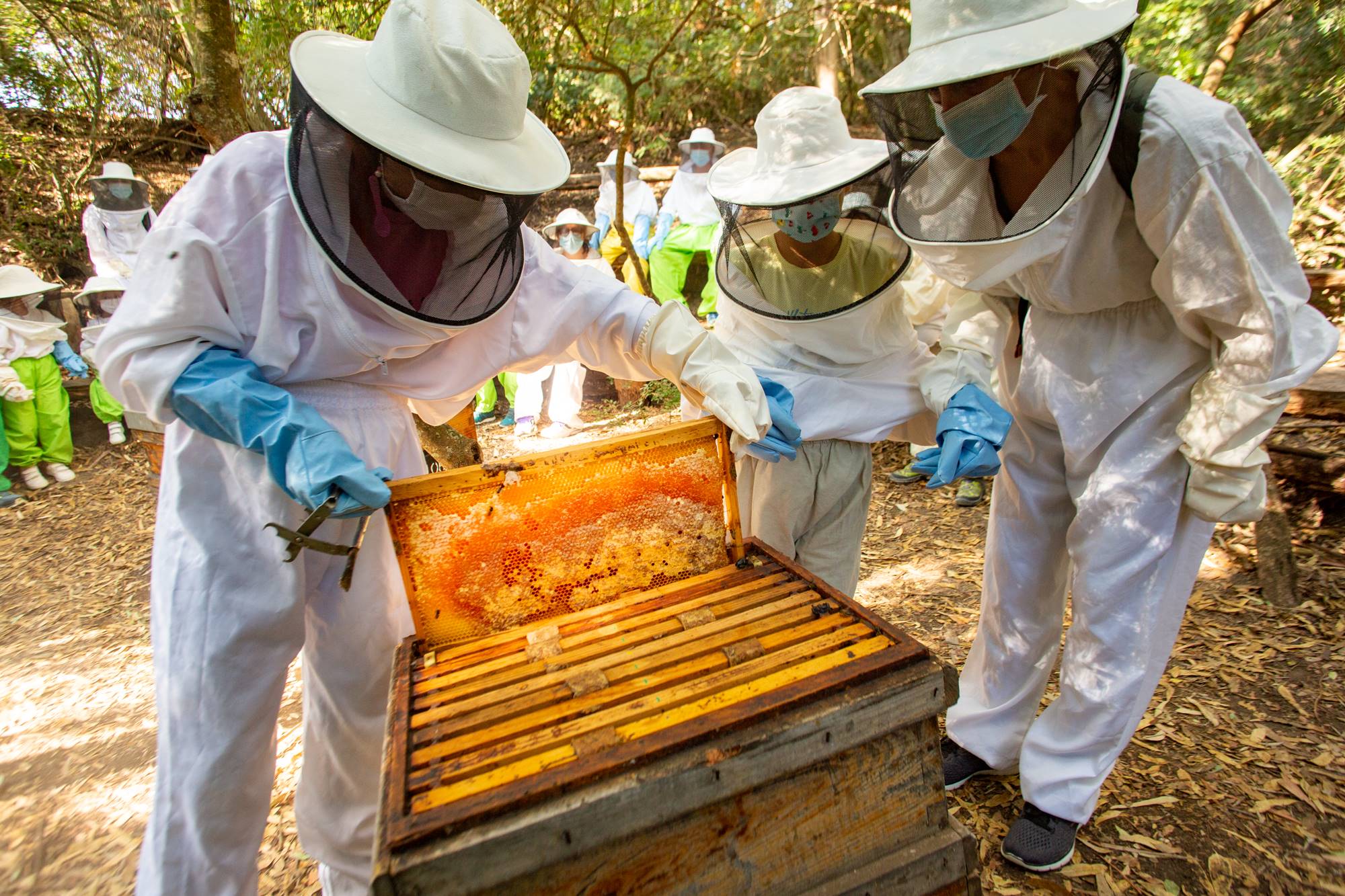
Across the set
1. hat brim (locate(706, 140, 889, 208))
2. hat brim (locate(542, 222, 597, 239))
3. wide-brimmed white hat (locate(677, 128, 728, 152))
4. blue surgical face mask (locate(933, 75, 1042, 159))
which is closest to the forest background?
wide-brimmed white hat (locate(677, 128, 728, 152))

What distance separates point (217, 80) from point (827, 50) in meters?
7.14

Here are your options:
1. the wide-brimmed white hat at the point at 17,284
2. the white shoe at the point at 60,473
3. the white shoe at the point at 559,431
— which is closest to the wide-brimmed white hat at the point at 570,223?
the white shoe at the point at 559,431

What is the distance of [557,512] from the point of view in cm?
176

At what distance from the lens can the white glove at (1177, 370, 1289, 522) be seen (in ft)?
5.39

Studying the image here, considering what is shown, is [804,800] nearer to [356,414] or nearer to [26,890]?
[356,414]

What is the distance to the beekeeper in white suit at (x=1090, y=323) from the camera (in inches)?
62.5

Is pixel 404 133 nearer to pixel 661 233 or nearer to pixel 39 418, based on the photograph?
pixel 661 233

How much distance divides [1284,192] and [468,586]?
1978 millimetres

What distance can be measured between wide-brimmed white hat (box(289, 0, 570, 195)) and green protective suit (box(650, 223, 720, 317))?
7.01 metres

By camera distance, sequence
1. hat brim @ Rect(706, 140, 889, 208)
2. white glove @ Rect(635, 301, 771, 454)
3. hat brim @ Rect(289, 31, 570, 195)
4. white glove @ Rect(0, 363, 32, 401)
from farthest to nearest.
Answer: white glove @ Rect(0, 363, 32, 401)
hat brim @ Rect(706, 140, 889, 208)
white glove @ Rect(635, 301, 771, 454)
hat brim @ Rect(289, 31, 570, 195)

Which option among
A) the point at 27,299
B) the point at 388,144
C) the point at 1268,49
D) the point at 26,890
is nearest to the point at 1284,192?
the point at 388,144

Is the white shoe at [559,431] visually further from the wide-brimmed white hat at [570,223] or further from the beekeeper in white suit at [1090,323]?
the beekeeper in white suit at [1090,323]

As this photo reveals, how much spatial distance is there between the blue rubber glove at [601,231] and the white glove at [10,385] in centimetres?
563

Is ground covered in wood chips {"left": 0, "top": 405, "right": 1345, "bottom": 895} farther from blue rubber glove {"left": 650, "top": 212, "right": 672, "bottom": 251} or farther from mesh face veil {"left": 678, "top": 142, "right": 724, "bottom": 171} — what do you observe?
mesh face veil {"left": 678, "top": 142, "right": 724, "bottom": 171}
